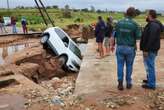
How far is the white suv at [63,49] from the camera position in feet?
64.3

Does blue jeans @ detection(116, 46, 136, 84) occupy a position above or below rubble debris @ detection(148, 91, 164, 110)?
above

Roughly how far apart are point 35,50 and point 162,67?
8016mm

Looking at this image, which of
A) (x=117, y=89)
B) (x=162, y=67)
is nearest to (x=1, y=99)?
(x=117, y=89)

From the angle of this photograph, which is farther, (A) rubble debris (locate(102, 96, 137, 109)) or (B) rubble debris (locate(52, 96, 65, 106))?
(B) rubble debris (locate(52, 96, 65, 106))

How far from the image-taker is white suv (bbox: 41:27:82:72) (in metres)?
19.6

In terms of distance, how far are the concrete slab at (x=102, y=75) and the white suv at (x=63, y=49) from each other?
84.2 inches

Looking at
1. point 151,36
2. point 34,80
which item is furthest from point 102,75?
point 34,80

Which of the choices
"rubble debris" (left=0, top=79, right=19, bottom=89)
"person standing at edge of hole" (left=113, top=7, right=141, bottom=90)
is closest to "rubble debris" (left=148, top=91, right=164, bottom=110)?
"person standing at edge of hole" (left=113, top=7, right=141, bottom=90)

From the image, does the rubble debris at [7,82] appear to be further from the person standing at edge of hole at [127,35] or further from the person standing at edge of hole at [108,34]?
the person standing at edge of hole at [108,34]

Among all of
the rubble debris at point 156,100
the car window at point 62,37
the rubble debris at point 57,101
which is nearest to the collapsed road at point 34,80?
the rubble debris at point 57,101

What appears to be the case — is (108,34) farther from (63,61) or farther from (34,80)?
(34,80)

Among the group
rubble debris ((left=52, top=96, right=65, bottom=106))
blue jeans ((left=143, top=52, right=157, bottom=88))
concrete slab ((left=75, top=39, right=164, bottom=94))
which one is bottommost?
concrete slab ((left=75, top=39, right=164, bottom=94))

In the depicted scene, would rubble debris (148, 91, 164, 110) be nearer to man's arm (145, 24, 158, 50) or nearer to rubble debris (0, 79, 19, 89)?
man's arm (145, 24, 158, 50)

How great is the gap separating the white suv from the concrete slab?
2.14 meters
